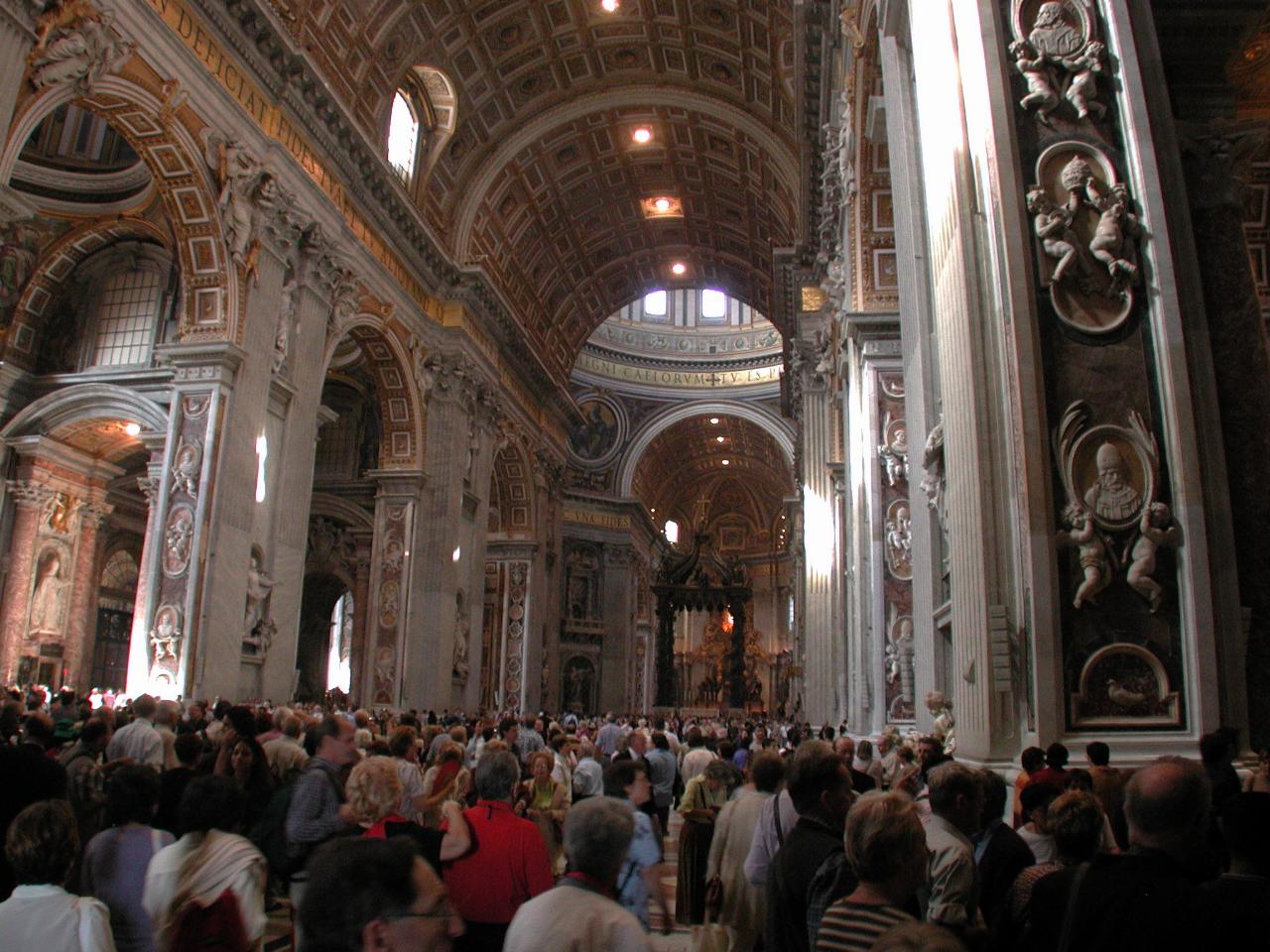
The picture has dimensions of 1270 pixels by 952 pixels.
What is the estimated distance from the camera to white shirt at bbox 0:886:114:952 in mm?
2607

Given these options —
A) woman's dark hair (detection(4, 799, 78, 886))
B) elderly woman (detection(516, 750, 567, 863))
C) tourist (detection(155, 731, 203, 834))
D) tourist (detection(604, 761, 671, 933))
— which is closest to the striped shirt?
tourist (detection(604, 761, 671, 933))

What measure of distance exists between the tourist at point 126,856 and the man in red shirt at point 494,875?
975 mm

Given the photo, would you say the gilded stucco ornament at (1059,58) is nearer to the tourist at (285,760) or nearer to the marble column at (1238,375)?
the marble column at (1238,375)

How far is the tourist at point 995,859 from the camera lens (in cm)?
315

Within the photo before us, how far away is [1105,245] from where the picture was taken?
5207 mm

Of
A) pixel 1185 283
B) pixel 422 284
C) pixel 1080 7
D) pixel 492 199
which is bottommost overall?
pixel 1185 283

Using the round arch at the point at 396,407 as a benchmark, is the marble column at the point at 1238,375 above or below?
below

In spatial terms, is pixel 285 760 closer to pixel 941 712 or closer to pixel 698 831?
pixel 698 831

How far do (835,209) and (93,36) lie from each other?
9469mm

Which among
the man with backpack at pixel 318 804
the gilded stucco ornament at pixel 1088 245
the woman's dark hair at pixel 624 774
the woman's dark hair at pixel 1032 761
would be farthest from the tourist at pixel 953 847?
the gilded stucco ornament at pixel 1088 245

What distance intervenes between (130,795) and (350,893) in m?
1.96

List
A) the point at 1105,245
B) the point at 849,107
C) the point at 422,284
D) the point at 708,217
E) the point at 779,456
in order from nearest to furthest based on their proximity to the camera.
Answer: the point at 1105,245 < the point at 849,107 < the point at 422,284 < the point at 708,217 < the point at 779,456

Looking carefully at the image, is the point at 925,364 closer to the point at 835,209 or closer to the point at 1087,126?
the point at 1087,126

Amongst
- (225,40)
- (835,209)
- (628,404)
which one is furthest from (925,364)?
(628,404)
